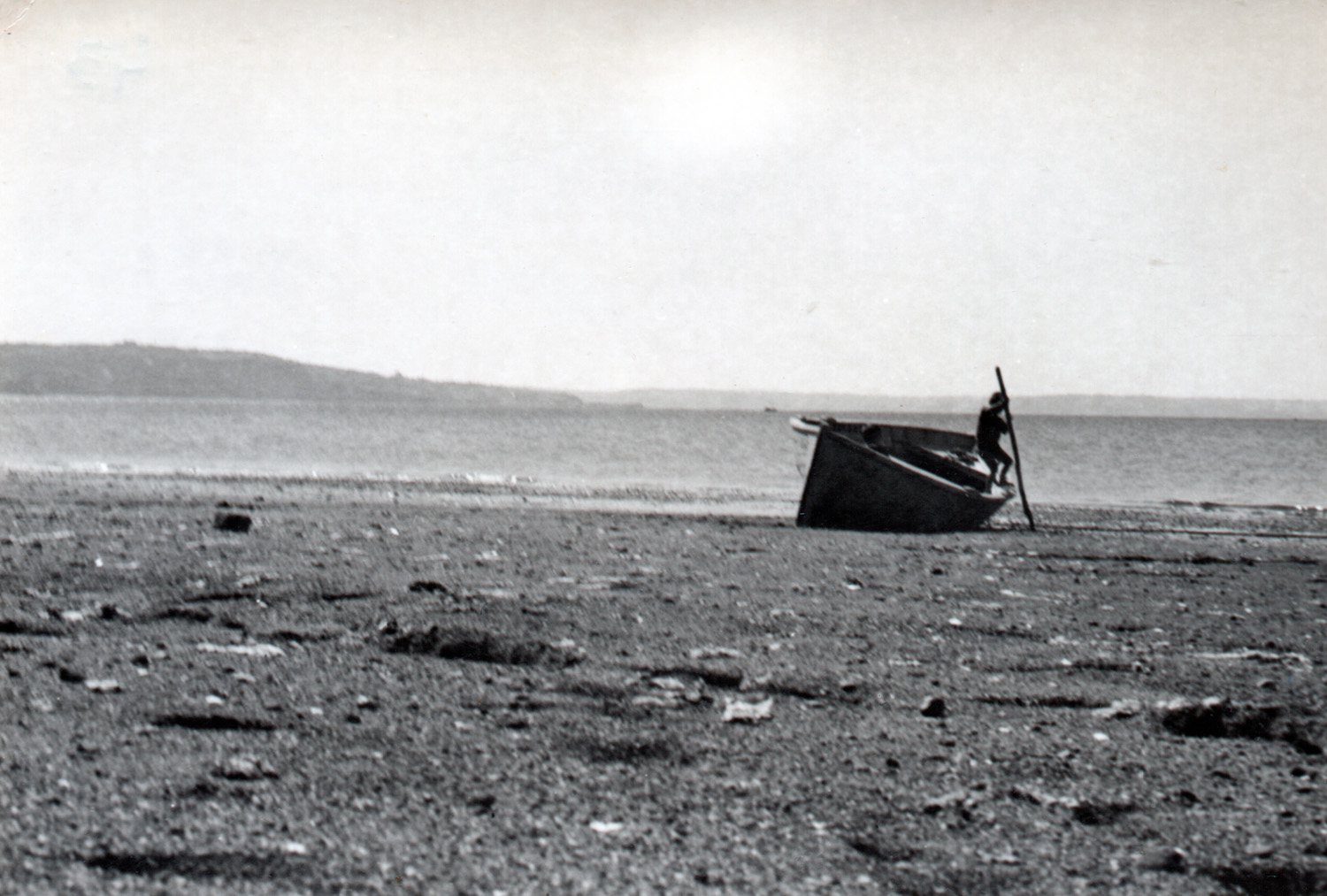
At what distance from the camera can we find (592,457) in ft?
146

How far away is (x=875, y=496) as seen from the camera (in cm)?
1432

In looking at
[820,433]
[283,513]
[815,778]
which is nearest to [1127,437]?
[820,433]

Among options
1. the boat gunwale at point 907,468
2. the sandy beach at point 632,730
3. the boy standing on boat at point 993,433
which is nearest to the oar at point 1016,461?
the boy standing on boat at point 993,433

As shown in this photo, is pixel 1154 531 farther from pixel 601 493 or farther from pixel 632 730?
pixel 632 730

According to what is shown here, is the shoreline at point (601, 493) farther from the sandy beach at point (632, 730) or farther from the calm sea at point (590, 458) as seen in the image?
the sandy beach at point (632, 730)

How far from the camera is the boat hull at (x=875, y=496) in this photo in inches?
561

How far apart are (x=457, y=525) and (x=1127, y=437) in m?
83.8

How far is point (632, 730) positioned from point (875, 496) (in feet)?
35.2

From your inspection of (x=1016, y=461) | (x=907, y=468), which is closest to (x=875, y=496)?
(x=907, y=468)

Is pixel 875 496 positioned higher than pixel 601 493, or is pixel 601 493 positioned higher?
pixel 875 496

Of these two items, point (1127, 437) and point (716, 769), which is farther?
point (1127, 437)

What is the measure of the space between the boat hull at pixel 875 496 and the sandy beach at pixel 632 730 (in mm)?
5705

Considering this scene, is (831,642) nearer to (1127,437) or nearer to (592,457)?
(592,457)

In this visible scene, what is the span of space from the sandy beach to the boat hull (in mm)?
5705
